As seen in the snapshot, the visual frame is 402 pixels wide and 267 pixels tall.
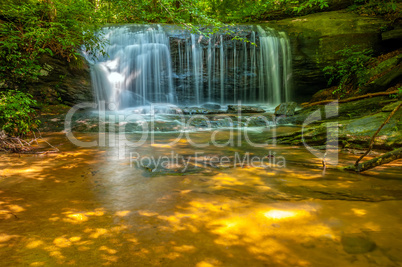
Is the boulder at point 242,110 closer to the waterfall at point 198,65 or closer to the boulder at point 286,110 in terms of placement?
the boulder at point 286,110

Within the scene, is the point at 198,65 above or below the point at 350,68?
above

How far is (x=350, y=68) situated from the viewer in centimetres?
1041

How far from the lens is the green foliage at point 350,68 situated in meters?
9.52

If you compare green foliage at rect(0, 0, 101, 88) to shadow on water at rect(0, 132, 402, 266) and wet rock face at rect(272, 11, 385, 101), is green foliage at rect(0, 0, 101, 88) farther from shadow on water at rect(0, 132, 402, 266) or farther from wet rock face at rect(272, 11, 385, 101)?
wet rock face at rect(272, 11, 385, 101)

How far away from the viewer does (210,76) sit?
1223 cm

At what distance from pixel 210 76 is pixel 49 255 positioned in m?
11.3

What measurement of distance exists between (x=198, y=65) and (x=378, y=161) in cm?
1004

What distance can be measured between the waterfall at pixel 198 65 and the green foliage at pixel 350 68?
6.57ft

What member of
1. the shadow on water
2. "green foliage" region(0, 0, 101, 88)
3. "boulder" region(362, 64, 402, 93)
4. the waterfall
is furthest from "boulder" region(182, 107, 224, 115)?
the shadow on water

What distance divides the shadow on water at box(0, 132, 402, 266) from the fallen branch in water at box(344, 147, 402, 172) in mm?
153

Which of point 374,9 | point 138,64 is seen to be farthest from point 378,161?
point 374,9

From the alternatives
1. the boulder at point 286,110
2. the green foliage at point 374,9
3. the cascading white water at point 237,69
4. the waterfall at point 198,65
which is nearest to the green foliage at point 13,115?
the waterfall at point 198,65

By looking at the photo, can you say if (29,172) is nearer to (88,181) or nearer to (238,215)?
(88,181)

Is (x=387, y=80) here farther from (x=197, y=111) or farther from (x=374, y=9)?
(x=197, y=111)
